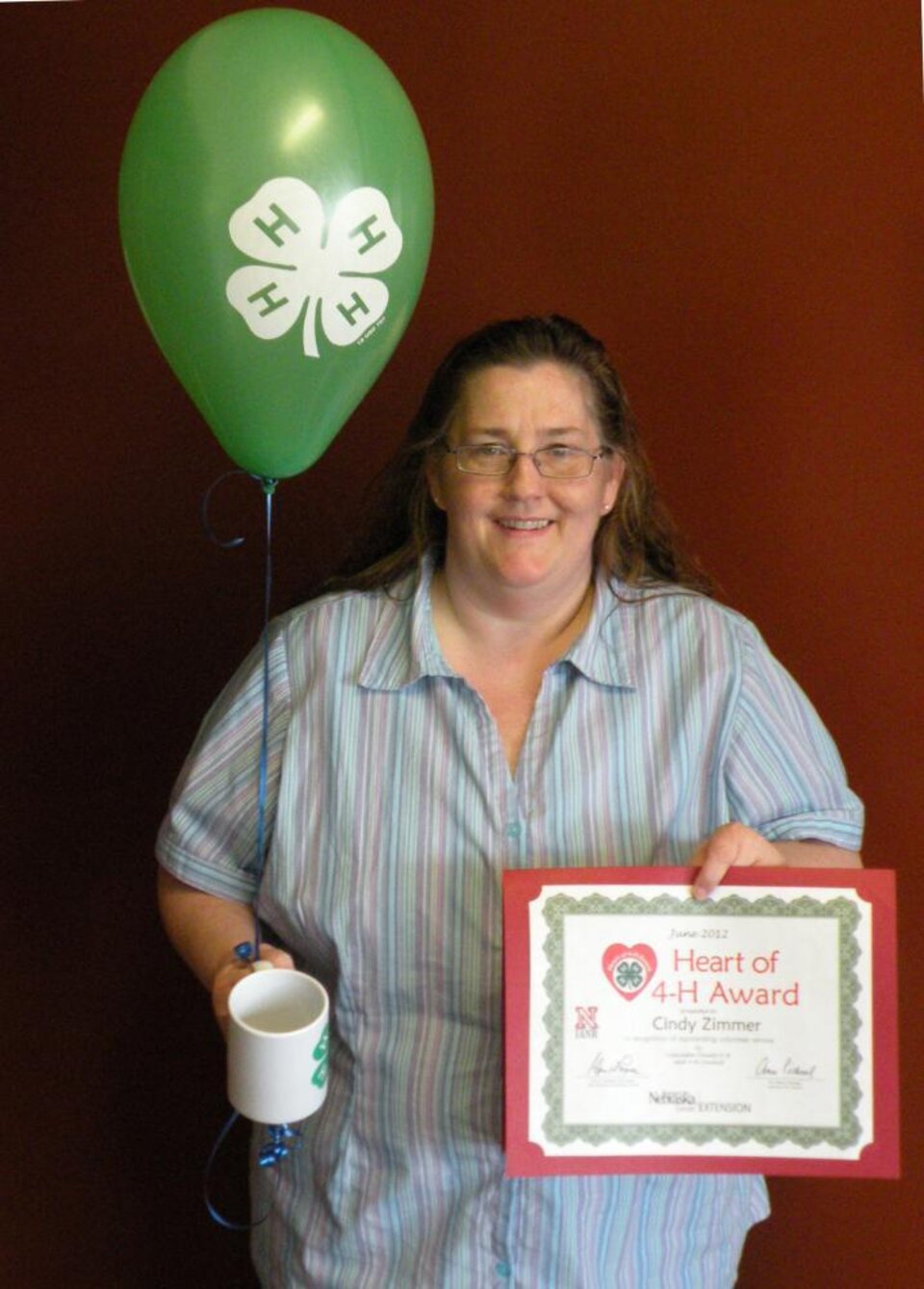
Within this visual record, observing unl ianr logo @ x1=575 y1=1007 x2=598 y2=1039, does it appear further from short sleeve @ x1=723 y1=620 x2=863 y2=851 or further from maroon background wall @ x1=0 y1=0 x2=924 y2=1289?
maroon background wall @ x1=0 y1=0 x2=924 y2=1289

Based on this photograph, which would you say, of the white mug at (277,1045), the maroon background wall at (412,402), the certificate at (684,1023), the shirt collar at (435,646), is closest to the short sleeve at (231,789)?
the shirt collar at (435,646)

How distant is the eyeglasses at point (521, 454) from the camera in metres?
1.56

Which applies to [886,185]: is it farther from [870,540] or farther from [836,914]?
[836,914]

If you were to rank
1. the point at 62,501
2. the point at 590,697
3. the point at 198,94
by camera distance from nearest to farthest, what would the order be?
the point at 198,94
the point at 590,697
the point at 62,501

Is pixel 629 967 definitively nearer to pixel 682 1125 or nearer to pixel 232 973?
pixel 682 1125

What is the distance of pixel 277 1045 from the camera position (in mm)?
1307

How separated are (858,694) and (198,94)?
1196mm

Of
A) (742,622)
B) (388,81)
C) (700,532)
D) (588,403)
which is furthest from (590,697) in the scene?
(388,81)

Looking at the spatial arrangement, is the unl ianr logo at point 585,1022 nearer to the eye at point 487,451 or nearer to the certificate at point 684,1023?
the certificate at point 684,1023

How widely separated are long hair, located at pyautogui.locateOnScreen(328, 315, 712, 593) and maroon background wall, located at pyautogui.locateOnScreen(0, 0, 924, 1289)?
0.89 ft

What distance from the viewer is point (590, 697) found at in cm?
158

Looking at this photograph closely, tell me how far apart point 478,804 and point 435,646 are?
0.19 m

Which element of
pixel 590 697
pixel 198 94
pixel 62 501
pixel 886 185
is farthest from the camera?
pixel 62 501

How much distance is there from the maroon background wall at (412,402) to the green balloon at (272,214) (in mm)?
533
